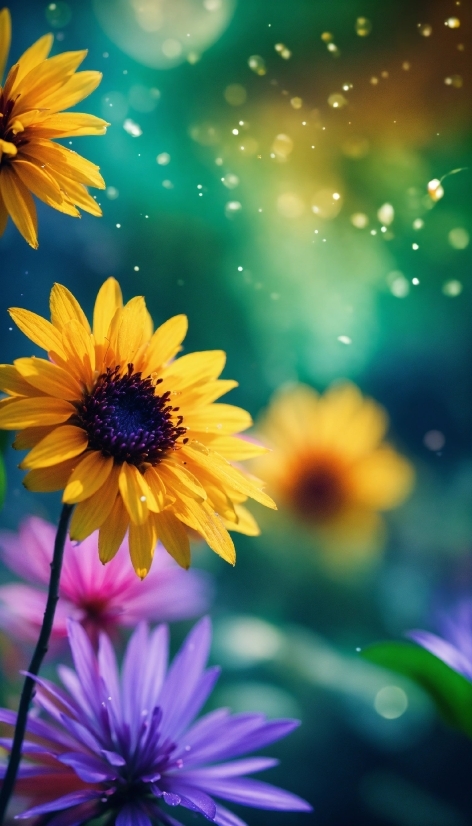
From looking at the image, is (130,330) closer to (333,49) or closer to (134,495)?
(134,495)

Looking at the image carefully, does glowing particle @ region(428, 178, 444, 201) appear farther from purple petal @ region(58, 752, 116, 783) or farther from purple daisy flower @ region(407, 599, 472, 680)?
purple petal @ region(58, 752, 116, 783)

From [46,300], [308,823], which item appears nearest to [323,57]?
[46,300]

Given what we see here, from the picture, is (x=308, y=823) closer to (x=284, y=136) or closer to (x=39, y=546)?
(x=39, y=546)

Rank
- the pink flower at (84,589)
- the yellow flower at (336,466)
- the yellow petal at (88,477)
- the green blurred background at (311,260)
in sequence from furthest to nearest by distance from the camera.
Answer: the yellow flower at (336,466) < the green blurred background at (311,260) < the pink flower at (84,589) < the yellow petal at (88,477)

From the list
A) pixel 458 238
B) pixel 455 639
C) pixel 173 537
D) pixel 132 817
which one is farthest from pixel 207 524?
pixel 458 238

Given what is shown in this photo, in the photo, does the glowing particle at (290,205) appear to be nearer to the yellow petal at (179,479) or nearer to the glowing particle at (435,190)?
the glowing particle at (435,190)

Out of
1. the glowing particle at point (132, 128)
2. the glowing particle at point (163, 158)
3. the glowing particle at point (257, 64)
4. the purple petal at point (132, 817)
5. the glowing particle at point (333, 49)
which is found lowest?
the purple petal at point (132, 817)

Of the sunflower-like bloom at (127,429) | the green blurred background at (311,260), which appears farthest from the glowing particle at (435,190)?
the sunflower-like bloom at (127,429)
